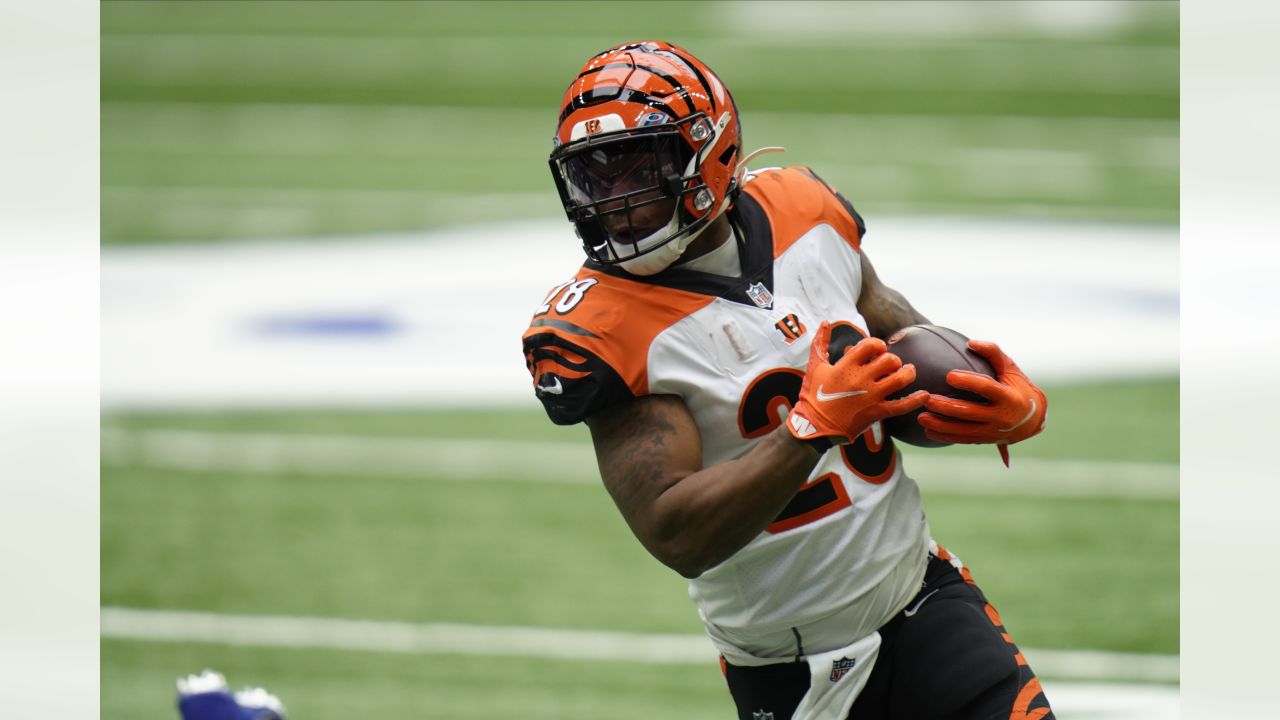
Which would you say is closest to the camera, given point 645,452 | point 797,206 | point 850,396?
point 850,396

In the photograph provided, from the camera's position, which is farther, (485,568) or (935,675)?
(485,568)

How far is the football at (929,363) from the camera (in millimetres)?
2943

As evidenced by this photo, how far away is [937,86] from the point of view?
15203mm

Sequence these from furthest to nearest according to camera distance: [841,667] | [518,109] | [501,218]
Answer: [518,109] → [501,218] → [841,667]

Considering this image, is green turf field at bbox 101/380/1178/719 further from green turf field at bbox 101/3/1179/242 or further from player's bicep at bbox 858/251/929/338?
Result: green turf field at bbox 101/3/1179/242

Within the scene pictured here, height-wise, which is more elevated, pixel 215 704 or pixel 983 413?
pixel 983 413

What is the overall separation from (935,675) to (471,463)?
421 centimetres

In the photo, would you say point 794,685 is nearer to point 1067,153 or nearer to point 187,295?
point 187,295

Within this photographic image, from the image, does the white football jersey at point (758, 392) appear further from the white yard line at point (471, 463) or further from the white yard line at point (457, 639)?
the white yard line at point (471, 463)

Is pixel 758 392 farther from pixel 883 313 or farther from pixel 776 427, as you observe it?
pixel 883 313

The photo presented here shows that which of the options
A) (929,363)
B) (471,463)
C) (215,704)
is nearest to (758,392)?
(929,363)

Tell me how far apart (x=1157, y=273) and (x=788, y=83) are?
692 cm

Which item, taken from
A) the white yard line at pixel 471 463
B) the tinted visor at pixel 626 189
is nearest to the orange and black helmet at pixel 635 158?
the tinted visor at pixel 626 189

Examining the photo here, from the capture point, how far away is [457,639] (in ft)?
17.6
